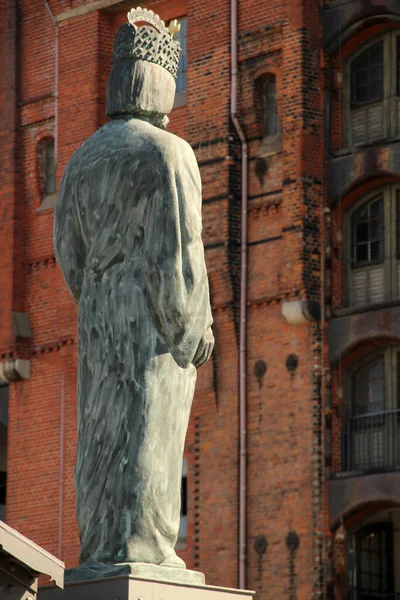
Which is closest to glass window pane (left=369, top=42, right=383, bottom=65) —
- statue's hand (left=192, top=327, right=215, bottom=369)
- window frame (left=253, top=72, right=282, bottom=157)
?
window frame (left=253, top=72, right=282, bottom=157)

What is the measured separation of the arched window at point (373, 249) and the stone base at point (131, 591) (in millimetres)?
20873

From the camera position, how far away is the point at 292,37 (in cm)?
2981

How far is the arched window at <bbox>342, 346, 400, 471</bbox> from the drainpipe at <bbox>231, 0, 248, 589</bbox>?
5.43 feet

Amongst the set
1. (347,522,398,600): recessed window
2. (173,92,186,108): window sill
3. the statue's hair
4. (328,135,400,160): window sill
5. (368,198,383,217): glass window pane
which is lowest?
the statue's hair

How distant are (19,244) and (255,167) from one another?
5751mm

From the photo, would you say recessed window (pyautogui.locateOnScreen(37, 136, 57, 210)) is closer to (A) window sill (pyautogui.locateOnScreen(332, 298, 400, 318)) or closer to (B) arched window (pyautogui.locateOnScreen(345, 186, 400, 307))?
(B) arched window (pyautogui.locateOnScreen(345, 186, 400, 307))

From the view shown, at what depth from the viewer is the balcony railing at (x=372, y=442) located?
28.1 m

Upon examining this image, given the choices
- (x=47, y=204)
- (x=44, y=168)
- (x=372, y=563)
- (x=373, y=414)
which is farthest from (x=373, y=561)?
(x=44, y=168)

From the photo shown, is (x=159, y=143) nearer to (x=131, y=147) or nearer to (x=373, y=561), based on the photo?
(x=131, y=147)

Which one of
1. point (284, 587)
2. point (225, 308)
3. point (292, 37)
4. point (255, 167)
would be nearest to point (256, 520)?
point (284, 587)

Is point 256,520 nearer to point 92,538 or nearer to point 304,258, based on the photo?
point 304,258

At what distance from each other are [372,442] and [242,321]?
3037 millimetres

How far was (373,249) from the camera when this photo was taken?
2945cm

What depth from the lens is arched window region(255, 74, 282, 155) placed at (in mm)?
30336
